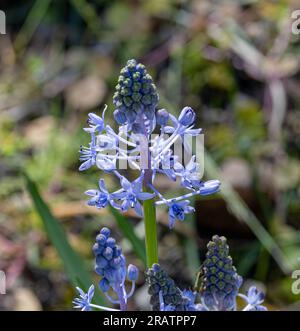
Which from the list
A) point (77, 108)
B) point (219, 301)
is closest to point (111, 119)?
point (77, 108)

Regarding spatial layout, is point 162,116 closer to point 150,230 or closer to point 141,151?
point 141,151

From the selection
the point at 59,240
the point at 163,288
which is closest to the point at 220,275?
the point at 163,288

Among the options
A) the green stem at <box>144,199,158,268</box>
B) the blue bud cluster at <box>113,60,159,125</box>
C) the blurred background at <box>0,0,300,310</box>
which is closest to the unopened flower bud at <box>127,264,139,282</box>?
the green stem at <box>144,199,158,268</box>

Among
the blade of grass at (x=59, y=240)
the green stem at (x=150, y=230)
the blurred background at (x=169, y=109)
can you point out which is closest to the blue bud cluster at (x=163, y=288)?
the green stem at (x=150, y=230)

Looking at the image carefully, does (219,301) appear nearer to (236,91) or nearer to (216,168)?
(216,168)

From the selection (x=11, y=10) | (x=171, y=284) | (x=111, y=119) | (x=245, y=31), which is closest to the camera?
(x=171, y=284)

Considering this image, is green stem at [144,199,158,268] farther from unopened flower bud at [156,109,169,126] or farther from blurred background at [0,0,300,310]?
blurred background at [0,0,300,310]
